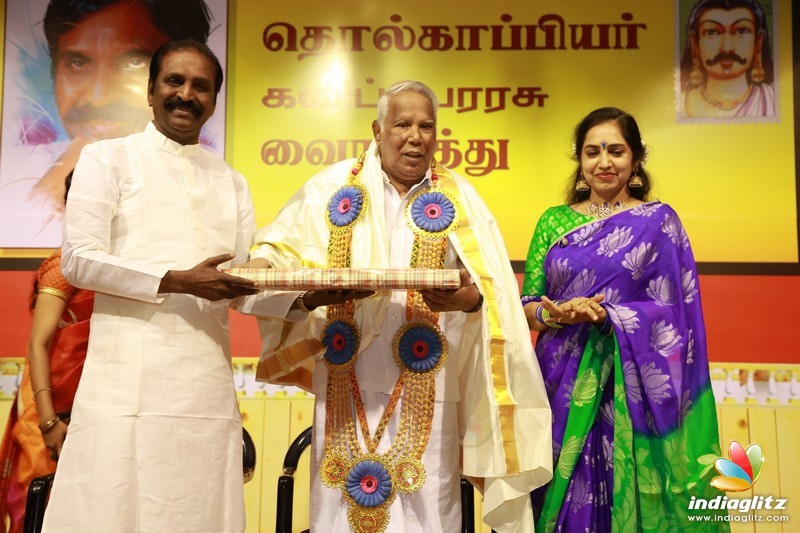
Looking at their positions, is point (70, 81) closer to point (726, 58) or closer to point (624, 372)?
point (624, 372)

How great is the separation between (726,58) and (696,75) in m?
0.19

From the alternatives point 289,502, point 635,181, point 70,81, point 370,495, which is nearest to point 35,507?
point 289,502

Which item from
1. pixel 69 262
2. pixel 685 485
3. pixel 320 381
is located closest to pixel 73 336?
pixel 69 262

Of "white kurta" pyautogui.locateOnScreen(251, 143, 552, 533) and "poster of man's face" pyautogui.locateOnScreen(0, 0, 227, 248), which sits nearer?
"white kurta" pyautogui.locateOnScreen(251, 143, 552, 533)

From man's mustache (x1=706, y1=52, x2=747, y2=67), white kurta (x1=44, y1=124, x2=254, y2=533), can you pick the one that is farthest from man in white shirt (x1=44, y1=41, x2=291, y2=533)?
man's mustache (x1=706, y1=52, x2=747, y2=67)

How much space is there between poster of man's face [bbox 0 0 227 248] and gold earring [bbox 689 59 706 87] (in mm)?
2673

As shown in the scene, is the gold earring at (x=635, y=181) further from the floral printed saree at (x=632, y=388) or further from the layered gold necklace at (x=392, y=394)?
the layered gold necklace at (x=392, y=394)

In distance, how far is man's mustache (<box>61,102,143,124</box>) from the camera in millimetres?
4715

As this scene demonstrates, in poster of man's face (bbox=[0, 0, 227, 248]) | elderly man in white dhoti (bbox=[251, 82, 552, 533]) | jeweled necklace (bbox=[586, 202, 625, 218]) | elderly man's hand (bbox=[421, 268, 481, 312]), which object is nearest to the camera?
elderly man's hand (bbox=[421, 268, 481, 312])

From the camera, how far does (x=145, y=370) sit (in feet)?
8.23

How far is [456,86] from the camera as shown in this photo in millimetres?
4723

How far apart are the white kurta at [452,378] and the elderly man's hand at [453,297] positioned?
142mm

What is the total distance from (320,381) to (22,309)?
8.45 feet

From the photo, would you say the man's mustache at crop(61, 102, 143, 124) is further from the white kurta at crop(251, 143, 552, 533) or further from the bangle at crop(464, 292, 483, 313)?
the bangle at crop(464, 292, 483, 313)
